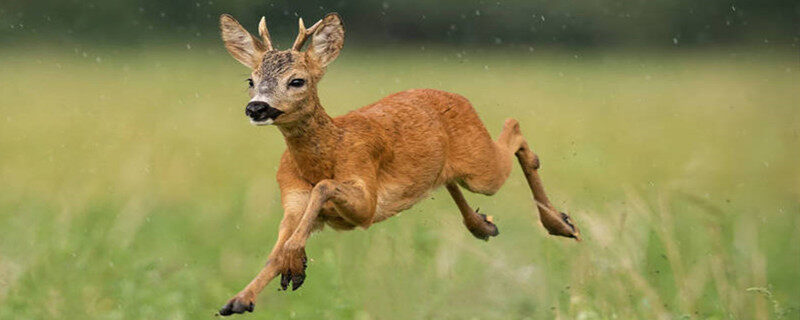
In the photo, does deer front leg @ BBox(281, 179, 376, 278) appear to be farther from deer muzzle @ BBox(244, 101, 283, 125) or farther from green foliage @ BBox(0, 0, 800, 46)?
green foliage @ BBox(0, 0, 800, 46)

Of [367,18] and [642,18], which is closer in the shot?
[367,18]

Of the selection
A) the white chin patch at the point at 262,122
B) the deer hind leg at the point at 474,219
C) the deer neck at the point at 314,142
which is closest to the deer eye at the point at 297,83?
the deer neck at the point at 314,142

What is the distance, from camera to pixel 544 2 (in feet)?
58.9

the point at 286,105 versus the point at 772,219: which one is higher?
the point at 286,105

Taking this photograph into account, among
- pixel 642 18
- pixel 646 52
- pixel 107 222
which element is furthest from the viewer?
pixel 642 18

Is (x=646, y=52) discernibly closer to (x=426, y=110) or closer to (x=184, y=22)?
(x=184, y=22)

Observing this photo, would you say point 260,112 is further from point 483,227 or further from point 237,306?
point 483,227

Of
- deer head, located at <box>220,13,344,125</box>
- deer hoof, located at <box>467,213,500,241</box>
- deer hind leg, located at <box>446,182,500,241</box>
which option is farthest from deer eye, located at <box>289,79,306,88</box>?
deer hoof, located at <box>467,213,500,241</box>

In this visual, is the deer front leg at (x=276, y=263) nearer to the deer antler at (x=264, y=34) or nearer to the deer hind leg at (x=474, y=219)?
the deer antler at (x=264, y=34)

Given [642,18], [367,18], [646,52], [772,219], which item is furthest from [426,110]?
[642,18]

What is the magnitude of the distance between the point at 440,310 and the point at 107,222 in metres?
2.32

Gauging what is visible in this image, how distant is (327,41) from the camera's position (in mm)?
5348

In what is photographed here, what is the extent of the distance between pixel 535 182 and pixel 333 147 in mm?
1884

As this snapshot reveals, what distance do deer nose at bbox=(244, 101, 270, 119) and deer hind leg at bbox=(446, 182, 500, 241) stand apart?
1914mm
